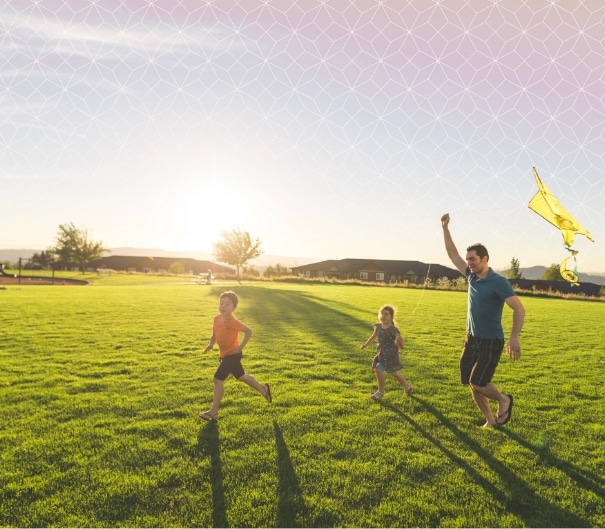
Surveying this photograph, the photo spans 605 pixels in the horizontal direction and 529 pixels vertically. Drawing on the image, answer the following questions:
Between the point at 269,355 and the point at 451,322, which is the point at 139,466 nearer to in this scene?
the point at 269,355

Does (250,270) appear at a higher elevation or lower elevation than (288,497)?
higher

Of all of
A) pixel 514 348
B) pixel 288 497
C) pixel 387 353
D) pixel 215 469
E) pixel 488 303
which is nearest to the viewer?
pixel 288 497

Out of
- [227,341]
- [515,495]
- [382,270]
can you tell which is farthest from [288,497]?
[382,270]

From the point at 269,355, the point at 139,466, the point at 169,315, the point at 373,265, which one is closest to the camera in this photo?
the point at 139,466

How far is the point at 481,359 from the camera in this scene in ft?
17.0

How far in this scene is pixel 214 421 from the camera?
18.3ft

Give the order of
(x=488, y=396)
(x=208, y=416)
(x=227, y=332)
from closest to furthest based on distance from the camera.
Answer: (x=488, y=396), (x=208, y=416), (x=227, y=332)

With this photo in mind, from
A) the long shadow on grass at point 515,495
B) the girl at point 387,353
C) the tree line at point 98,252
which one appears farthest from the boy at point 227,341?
the tree line at point 98,252

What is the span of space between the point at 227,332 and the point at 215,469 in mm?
1850

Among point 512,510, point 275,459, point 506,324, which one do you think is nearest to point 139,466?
point 275,459

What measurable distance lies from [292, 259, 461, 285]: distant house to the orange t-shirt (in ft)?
266

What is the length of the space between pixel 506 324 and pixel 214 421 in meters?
15.8

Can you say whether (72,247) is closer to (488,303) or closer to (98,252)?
(98,252)

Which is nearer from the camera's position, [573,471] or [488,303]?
[573,471]
